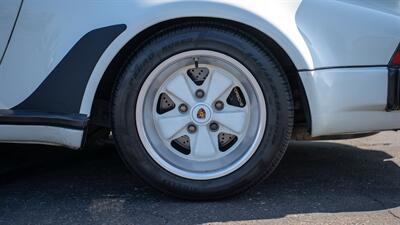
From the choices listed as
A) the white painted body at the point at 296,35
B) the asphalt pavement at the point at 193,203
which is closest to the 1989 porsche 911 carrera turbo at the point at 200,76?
the white painted body at the point at 296,35

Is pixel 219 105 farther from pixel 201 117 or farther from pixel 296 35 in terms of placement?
pixel 296 35

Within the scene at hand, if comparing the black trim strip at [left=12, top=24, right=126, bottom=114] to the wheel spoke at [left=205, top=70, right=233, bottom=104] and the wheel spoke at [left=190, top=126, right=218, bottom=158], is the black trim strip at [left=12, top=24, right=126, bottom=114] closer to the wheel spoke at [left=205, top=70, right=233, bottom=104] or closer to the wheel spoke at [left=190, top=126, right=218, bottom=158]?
the wheel spoke at [left=205, top=70, right=233, bottom=104]

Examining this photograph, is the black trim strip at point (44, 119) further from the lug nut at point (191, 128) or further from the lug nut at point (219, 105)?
the lug nut at point (219, 105)

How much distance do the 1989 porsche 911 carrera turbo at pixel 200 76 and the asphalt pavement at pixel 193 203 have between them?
0.53 ft

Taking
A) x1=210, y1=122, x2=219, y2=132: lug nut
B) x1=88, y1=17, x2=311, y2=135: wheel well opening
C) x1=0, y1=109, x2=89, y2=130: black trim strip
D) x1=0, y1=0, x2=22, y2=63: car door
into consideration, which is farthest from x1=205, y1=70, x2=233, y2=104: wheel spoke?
x1=0, y1=0, x2=22, y2=63: car door

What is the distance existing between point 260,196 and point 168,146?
22.6 inches

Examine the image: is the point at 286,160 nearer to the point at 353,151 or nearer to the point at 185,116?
the point at 353,151

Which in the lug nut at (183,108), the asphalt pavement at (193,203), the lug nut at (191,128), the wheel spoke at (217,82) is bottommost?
the asphalt pavement at (193,203)

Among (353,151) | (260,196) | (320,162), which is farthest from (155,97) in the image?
(353,151)

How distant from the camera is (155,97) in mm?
3033

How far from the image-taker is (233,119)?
9.94ft

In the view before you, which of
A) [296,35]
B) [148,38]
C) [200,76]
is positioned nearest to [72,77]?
[148,38]

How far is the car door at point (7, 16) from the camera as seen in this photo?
2904 millimetres

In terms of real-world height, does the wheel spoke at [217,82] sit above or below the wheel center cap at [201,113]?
above
